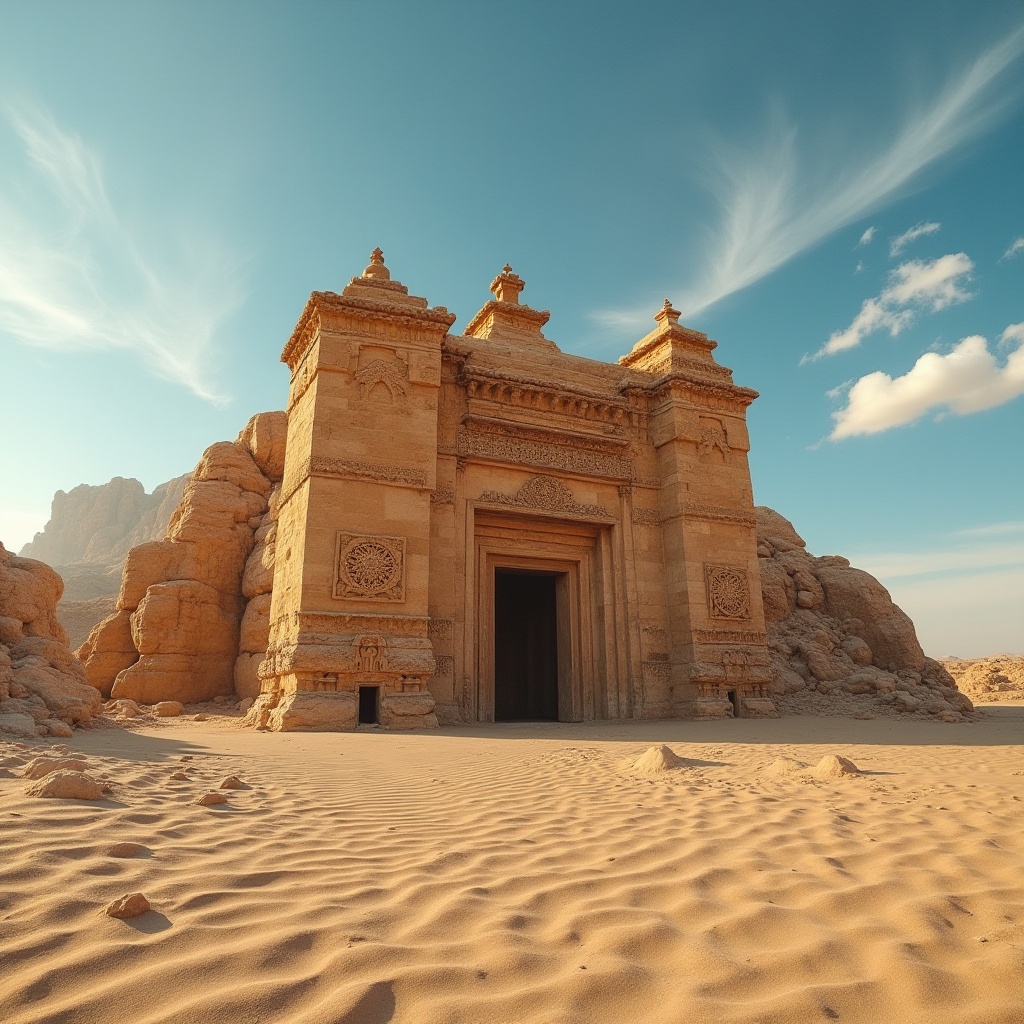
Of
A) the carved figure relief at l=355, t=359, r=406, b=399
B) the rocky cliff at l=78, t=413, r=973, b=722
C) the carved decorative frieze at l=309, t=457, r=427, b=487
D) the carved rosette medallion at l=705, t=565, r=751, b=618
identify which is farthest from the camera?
the rocky cliff at l=78, t=413, r=973, b=722

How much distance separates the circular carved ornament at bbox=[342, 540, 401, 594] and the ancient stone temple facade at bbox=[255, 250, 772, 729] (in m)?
0.03

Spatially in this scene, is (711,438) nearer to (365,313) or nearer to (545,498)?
(545,498)

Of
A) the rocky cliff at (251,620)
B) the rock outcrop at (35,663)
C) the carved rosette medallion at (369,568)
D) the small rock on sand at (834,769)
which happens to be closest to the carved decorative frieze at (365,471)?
the carved rosette medallion at (369,568)

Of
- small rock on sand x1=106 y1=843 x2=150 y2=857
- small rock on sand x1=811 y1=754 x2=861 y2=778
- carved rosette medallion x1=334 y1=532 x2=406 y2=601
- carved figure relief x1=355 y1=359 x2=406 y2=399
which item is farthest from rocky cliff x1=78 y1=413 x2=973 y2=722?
small rock on sand x1=106 y1=843 x2=150 y2=857

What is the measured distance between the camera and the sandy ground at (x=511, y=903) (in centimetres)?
189

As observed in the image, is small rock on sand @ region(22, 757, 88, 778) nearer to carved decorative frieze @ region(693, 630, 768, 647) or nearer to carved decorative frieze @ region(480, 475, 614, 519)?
carved decorative frieze @ region(480, 475, 614, 519)

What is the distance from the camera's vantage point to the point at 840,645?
681 inches

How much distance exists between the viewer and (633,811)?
14.4 feet

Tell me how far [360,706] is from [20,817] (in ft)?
27.7

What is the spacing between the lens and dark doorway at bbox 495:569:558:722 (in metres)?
19.5

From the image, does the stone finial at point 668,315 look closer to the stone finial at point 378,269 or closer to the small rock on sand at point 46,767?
the stone finial at point 378,269

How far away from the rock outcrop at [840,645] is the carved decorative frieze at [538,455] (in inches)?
235

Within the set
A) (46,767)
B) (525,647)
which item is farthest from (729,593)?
(46,767)

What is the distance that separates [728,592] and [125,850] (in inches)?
544
